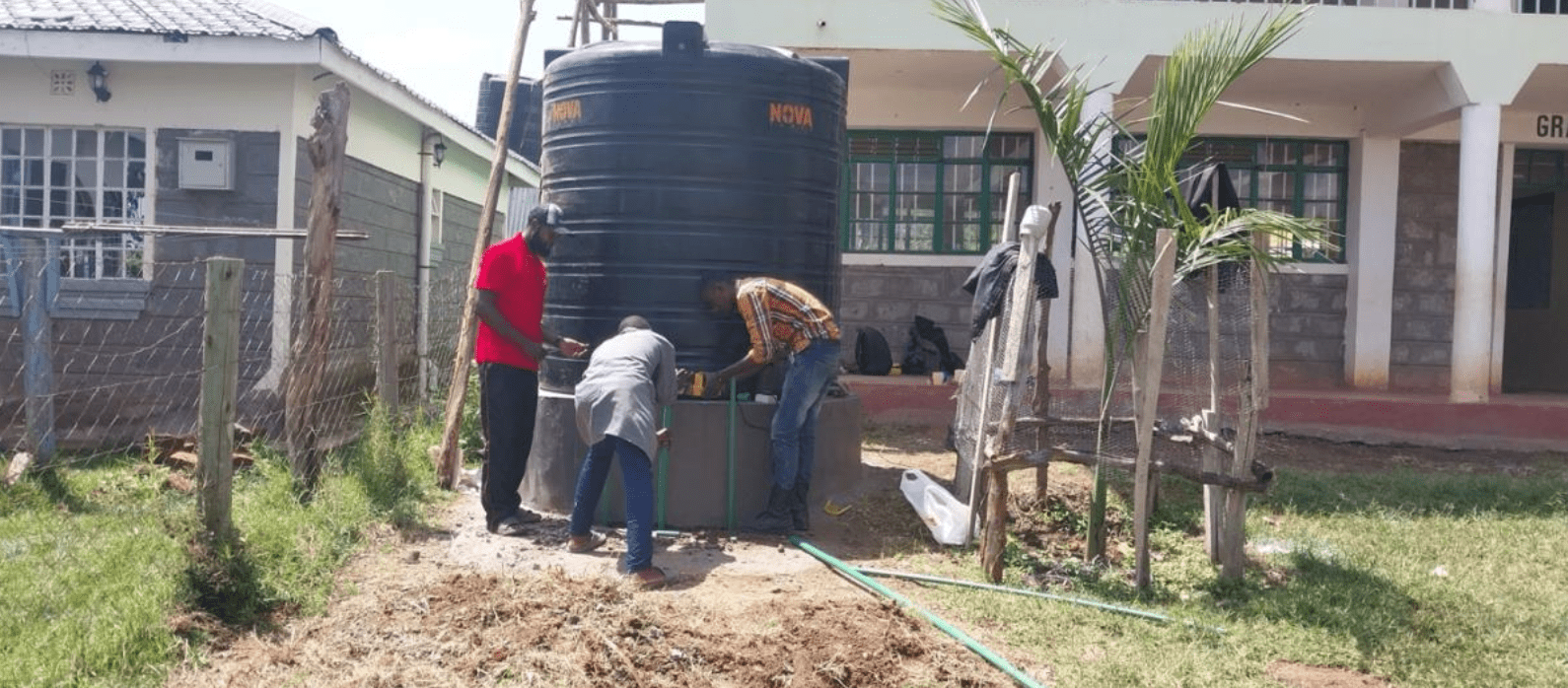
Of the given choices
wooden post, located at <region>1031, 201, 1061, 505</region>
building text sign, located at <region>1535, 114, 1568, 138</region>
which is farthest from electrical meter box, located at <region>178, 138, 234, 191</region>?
building text sign, located at <region>1535, 114, 1568, 138</region>

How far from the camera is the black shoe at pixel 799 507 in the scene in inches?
284

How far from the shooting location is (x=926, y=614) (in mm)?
5566

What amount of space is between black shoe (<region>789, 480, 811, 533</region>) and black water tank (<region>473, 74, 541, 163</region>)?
3.53m

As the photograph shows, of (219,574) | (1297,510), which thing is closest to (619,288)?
(219,574)

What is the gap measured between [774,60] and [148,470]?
4.52 meters

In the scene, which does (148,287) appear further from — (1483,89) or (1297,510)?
(1483,89)

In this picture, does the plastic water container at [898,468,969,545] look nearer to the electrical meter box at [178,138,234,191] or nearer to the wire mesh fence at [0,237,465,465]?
the wire mesh fence at [0,237,465,465]

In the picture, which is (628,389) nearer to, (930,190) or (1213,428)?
(1213,428)

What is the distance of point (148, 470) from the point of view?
8008 mm

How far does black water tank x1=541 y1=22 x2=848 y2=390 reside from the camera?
7.30 meters

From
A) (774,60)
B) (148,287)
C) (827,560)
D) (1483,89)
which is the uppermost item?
(1483,89)

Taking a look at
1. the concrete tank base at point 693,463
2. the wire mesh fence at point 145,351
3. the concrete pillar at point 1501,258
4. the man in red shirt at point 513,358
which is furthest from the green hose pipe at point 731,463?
the concrete pillar at point 1501,258

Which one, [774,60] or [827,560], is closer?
[827,560]

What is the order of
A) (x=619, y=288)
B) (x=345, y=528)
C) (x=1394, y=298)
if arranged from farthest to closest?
1. (x=1394, y=298)
2. (x=619, y=288)
3. (x=345, y=528)
